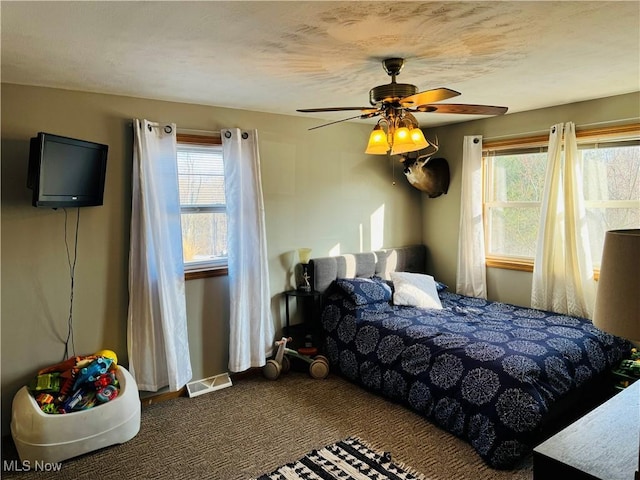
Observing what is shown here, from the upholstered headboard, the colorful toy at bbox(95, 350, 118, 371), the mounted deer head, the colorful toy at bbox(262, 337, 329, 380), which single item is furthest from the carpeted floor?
the mounted deer head

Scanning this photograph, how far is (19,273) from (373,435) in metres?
2.61

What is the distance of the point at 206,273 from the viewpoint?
3.73 meters

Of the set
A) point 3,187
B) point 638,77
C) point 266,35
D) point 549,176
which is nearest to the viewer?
point 266,35

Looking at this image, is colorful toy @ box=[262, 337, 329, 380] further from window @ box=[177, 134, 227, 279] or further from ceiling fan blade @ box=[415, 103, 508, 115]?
ceiling fan blade @ box=[415, 103, 508, 115]

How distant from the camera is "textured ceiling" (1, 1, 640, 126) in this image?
1.83 m

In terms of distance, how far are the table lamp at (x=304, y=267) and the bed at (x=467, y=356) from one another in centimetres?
6

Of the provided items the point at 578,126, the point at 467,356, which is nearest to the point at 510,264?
the point at 578,126

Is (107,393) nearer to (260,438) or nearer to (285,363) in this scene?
(260,438)

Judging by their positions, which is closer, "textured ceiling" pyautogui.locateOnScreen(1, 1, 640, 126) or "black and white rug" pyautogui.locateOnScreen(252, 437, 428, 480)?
"textured ceiling" pyautogui.locateOnScreen(1, 1, 640, 126)

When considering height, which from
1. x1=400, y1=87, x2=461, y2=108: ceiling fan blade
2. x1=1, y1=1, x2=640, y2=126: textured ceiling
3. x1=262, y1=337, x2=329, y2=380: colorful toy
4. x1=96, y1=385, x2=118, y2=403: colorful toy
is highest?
x1=1, y1=1, x2=640, y2=126: textured ceiling

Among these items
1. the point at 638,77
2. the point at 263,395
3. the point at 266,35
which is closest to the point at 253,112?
the point at 266,35

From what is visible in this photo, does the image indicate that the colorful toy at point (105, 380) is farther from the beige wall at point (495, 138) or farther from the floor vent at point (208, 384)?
the beige wall at point (495, 138)

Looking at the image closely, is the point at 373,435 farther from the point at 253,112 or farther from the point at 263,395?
the point at 253,112

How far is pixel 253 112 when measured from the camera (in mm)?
3902
